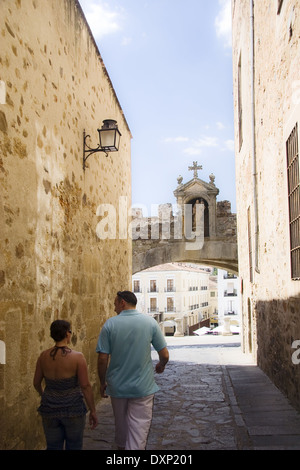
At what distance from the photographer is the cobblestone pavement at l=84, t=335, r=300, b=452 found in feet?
13.8

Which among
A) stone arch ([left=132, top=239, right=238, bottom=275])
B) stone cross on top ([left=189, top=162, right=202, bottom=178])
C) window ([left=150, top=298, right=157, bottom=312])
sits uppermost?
stone cross on top ([left=189, top=162, right=202, bottom=178])

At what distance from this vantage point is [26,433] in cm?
354

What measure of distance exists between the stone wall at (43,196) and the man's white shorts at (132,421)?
0.80m

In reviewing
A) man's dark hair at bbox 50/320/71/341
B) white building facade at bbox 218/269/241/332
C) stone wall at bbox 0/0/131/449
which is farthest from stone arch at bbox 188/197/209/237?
white building facade at bbox 218/269/241/332

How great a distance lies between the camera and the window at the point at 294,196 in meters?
5.01

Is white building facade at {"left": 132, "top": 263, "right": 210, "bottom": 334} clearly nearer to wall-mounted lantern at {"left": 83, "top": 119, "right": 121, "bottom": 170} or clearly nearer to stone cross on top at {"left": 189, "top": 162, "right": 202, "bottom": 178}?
stone cross on top at {"left": 189, "top": 162, "right": 202, "bottom": 178}

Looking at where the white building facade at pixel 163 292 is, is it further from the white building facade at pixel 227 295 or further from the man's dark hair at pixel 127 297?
the man's dark hair at pixel 127 297

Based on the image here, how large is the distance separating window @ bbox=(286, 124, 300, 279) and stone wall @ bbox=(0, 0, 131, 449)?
97.4 inches

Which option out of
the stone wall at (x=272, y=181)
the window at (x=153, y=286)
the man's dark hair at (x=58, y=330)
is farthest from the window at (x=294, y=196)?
the window at (x=153, y=286)

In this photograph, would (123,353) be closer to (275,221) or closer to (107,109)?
(275,221)

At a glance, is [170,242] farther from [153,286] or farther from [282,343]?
[153,286]

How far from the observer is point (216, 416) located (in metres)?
5.29

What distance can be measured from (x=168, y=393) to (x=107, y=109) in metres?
4.47
